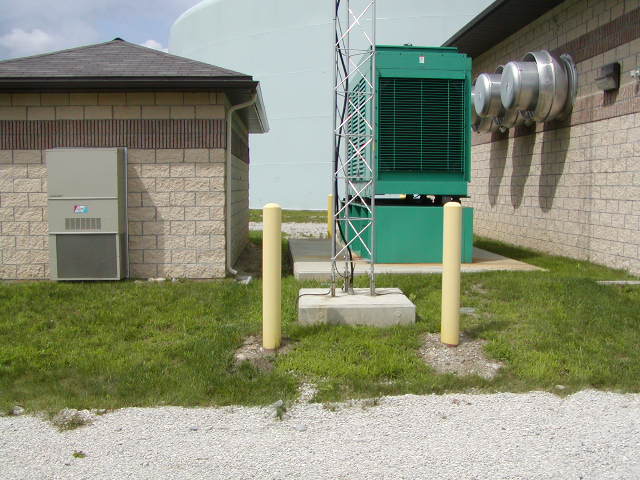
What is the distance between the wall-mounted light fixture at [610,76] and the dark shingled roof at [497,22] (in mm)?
2806

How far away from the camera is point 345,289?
7.75 meters

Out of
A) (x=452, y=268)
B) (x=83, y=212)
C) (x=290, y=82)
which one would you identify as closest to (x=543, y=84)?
(x=452, y=268)

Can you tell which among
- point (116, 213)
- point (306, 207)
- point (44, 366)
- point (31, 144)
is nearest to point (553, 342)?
point (44, 366)

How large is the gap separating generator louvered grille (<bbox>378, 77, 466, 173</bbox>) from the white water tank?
1898 cm

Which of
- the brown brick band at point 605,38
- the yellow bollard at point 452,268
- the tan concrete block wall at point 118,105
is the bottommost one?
the yellow bollard at point 452,268

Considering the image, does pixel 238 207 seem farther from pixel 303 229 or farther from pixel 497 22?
pixel 303 229

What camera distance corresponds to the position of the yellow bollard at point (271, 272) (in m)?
6.25

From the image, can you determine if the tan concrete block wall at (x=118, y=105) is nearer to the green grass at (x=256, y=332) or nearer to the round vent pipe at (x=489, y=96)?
the green grass at (x=256, y=332)

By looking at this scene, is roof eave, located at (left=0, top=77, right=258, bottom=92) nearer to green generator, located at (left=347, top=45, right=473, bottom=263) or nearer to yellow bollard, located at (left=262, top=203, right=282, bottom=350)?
green generator, located at (left=347, top=45, right=473, bottom=263)

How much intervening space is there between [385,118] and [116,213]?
4.42 meters

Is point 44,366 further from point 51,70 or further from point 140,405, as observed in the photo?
point 51,70

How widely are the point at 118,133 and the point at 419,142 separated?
4.65m

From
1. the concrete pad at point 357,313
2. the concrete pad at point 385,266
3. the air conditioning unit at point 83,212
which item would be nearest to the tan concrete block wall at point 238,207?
the concrete pad at point 385,266

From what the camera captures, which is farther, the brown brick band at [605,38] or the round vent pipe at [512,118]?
the round vent pipe at [512,118]
